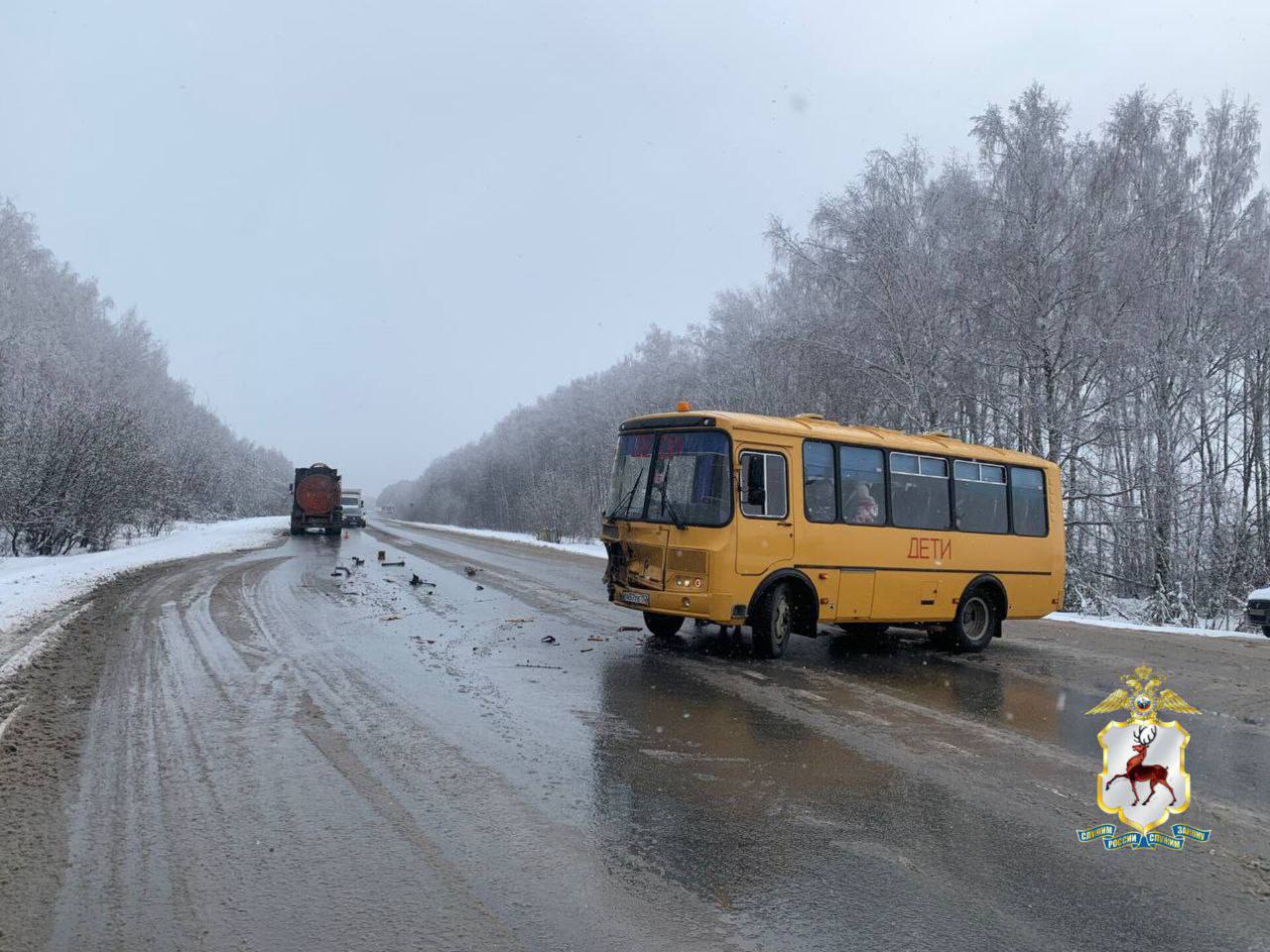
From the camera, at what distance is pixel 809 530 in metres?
10.1

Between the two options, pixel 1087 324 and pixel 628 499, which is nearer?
pixel 628 499

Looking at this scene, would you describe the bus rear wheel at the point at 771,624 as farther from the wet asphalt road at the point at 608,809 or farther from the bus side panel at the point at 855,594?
the bus side panel at the point at 855,594

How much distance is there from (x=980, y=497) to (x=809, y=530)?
3.56 meters

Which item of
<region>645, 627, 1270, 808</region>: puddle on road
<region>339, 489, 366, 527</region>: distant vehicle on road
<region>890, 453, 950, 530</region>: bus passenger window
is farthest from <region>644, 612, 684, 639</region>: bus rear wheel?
<region>339, 489, 366, 527</region>: distant vehicle on road

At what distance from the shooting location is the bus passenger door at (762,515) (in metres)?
9.48

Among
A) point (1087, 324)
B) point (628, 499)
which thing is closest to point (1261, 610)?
point (1087, 324)

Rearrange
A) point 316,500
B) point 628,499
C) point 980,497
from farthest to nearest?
point 316,500 < point 980,497 < point 628,499

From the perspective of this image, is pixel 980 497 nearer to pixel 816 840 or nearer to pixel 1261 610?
pixel 1261 610

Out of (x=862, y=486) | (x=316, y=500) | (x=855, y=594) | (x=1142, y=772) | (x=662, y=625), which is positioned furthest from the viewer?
(x=316, y=500)

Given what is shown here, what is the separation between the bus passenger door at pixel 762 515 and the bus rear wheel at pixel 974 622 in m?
3.34

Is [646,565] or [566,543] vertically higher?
[646,565]

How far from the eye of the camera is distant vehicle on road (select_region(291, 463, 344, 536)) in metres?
42.4

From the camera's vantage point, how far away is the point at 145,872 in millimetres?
3701

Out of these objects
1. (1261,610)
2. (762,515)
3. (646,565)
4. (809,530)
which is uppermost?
(762,515)
